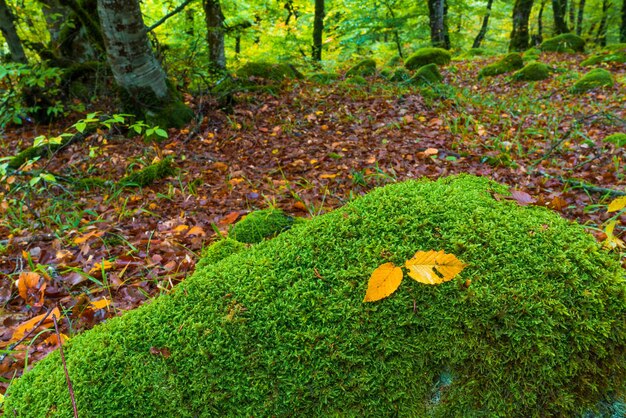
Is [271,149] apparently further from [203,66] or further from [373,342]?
[373,342]

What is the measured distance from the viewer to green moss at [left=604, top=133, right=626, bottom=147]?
439cm

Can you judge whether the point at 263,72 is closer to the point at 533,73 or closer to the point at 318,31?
the point at 318,31

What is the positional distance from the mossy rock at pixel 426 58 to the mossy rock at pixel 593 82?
380 cm

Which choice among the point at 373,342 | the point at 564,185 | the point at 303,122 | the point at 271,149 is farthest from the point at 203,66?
the point at 373,342

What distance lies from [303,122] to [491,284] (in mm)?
4711

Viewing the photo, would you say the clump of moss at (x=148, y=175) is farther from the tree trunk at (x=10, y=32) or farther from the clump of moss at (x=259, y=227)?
the tree trunk at (x=10, y=32)

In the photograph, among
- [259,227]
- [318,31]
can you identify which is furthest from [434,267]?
[318,31]

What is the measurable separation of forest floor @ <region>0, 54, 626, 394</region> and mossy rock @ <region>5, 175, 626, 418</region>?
0.80 meters

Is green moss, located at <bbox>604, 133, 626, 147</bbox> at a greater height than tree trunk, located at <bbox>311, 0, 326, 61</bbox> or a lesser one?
lesser

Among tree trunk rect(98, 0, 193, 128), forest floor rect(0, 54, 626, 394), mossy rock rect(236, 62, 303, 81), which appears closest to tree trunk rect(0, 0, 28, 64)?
forest floor rect(0, 54, 626, 394)

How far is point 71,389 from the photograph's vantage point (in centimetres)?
123

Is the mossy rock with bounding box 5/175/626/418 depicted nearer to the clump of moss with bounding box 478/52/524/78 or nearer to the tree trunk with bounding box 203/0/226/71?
the tree trunk with bounding box 203/0/226/71

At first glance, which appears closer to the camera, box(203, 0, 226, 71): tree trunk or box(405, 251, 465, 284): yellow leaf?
box(405, 251, 465, 284): yellow leaf

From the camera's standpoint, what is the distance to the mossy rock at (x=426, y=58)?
970 centimetres
